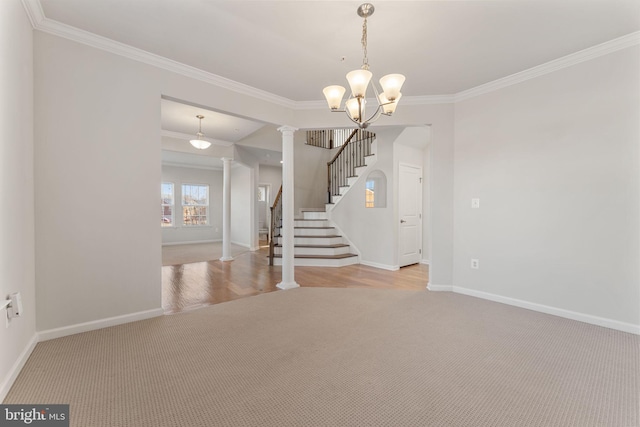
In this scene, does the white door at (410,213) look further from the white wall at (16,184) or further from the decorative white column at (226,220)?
the white wall at (16,184)

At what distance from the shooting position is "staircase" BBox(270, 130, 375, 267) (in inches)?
232

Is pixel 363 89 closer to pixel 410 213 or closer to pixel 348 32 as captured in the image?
pixel 348 32

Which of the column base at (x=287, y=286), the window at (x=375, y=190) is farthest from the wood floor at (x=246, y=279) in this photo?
the window at (x=375, y=190)

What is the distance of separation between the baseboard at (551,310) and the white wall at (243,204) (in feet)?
18.6

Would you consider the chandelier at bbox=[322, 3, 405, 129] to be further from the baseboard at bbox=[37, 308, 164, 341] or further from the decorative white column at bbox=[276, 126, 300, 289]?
the baseboard at bbox=[37, 308, 164, 341]

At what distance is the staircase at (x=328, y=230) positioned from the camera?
232 inches

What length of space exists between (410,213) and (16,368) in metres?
5.75

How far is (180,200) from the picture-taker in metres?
9.60

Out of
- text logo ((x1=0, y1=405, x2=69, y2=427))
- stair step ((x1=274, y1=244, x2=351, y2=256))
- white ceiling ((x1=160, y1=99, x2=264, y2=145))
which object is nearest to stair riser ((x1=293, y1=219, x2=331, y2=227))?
stair step ((x1=274, y1=244, x2=351, y2=256))

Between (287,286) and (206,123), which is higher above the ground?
(206,123)

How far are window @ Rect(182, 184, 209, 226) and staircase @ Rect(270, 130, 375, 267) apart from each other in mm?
4441

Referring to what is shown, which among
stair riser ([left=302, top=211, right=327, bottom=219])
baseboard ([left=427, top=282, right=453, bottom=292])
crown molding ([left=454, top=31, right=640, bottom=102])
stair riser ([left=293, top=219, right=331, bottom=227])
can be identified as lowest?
baseboard ([left=427, top=282, right=453, bottom=292])

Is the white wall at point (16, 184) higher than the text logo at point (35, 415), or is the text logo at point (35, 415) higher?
the white wall at point (16, 184)

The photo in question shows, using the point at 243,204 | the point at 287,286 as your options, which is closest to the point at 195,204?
the point at 243,204
